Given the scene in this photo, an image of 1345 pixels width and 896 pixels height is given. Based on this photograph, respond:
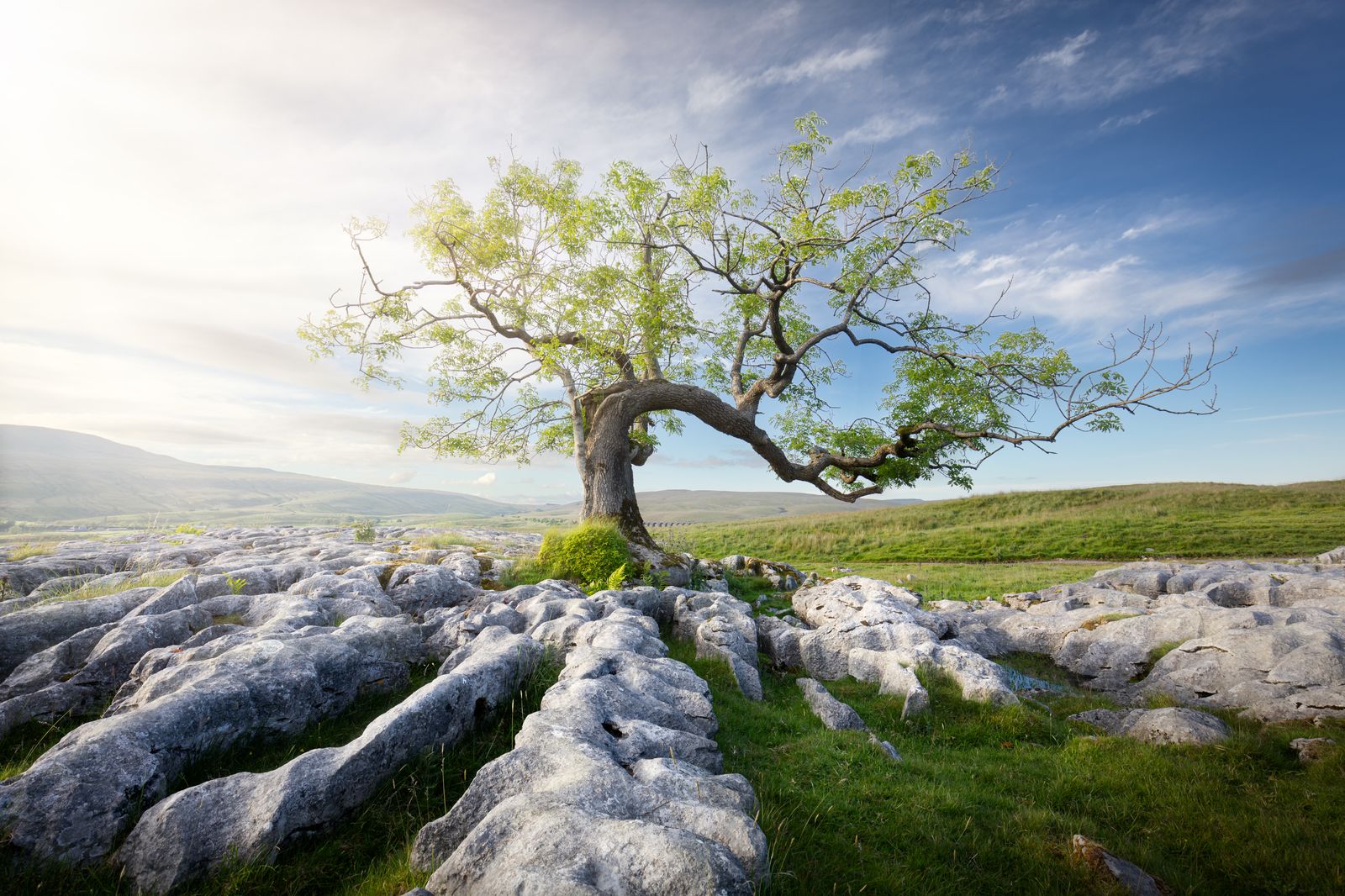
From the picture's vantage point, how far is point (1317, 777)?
21.9 feet

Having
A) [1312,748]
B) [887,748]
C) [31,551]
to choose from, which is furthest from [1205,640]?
[31,551]

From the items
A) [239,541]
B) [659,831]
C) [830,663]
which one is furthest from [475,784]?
[239,541]

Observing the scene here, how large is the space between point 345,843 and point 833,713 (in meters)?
6.63

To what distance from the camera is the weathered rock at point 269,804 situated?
4312mm

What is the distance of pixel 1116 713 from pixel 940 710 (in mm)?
2814

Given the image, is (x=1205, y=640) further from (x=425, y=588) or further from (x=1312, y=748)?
(x=425, y=588)

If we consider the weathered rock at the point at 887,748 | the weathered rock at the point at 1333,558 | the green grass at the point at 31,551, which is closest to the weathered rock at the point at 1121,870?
the weathered rock at the point at 887,748

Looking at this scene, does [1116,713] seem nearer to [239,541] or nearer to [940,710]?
[940,710]

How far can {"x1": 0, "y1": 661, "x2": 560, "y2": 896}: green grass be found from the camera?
163 inches

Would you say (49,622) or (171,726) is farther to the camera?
(49,622)

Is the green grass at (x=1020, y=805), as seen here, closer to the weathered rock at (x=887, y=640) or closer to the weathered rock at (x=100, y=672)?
the weathered rock at (x=887, y=640)

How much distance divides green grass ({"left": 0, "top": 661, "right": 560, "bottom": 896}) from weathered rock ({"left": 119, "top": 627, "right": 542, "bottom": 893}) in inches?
4.9

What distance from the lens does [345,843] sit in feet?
15.3

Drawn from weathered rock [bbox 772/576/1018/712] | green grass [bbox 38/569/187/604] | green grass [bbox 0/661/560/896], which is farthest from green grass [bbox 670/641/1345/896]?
green grass [bbox 38/569/187/604]
